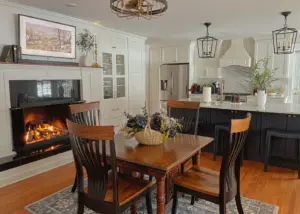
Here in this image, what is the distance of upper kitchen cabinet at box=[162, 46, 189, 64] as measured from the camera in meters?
6.70

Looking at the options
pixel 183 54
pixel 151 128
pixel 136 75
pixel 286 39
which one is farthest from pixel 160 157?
pixel 183 54

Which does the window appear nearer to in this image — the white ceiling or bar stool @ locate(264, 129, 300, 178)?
the white ceiling

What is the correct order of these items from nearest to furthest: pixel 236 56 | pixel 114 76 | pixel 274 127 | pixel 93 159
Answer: pixel 93 159 → pixel 274 127 → pixel 114 76 → pixel 236 56

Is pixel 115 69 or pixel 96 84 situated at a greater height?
pixel 115 69

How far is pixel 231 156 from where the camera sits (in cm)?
186

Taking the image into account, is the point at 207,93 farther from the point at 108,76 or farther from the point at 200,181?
the point at 200,181

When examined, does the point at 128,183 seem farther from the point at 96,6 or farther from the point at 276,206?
the point at 96,6

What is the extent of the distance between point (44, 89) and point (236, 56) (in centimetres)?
489

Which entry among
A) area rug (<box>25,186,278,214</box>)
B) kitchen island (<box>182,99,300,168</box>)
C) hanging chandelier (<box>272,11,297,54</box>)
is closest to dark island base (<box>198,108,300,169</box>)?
kitchen island (<box>182,99,300,168</box>)

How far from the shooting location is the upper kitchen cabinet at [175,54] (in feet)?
22.0

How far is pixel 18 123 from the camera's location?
11.4ft

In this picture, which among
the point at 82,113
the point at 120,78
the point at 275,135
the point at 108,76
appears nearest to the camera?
the point at 82,113

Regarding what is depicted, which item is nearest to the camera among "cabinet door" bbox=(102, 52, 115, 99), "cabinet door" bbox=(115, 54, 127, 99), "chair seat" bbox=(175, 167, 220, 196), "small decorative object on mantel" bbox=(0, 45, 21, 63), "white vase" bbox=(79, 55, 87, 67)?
"chair seat" bbox=(175, 167, 220, 196)

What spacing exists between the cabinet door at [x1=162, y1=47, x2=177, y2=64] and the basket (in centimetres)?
502
